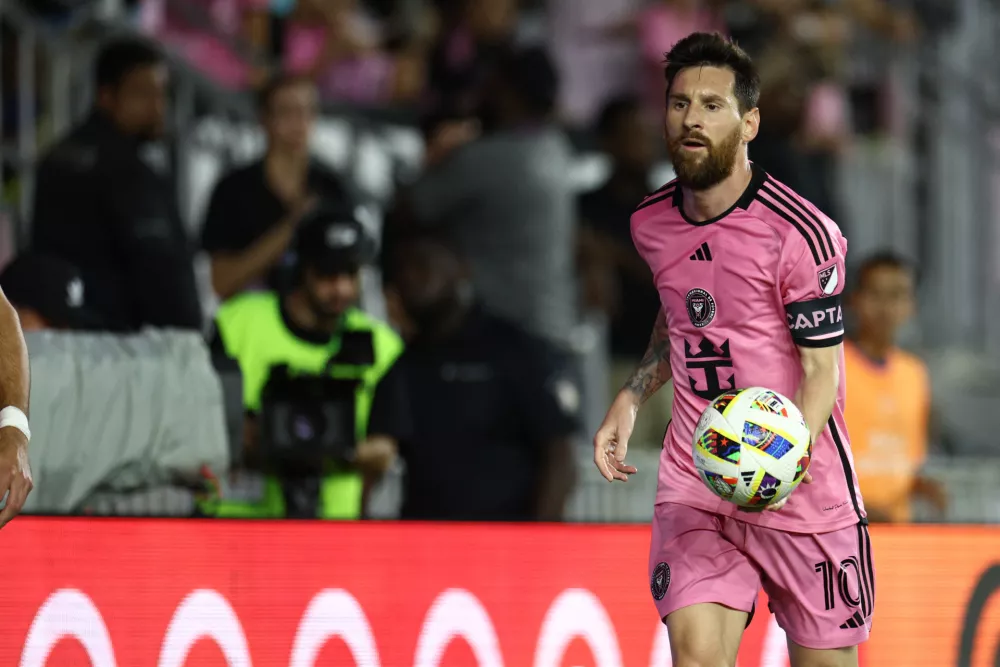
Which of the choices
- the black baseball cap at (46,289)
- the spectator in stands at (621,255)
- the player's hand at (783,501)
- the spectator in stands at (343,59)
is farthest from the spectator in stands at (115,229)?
the player's hand at (783,501)

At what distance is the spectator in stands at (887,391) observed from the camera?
8312 mm

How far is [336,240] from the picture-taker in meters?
7.22

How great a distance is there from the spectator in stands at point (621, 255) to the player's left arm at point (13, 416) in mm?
5066

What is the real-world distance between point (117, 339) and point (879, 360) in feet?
13.7

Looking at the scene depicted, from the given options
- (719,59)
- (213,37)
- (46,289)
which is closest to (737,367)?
(719,59)

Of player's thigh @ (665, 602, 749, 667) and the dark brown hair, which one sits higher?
the dark brown hair

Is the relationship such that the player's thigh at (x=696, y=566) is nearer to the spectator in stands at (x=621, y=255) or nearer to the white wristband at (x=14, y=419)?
the white wristband at (x=14, y=419)

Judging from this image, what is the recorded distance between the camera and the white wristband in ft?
13.9

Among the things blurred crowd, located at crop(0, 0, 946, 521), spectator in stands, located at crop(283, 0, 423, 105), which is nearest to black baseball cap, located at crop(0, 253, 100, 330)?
blurred crowd, located at crop(0, 0, 946, 521)

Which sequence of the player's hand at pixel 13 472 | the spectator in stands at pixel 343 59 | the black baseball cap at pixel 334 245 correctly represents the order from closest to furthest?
the player's hand at pixel 13 472, the black baseball cap at pixel 334 245, the spectator in stands at pixel 343 59

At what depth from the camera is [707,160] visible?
15.9 feet

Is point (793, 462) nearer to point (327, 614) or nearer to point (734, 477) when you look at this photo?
point (734, 477)

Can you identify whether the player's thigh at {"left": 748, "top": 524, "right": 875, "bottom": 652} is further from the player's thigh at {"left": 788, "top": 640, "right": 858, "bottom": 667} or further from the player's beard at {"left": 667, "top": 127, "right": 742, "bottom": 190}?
the player's beard at {"left": 667, "top": 127, "right": 742, "bottom": 190}

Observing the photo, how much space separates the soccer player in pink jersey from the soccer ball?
20 cm
